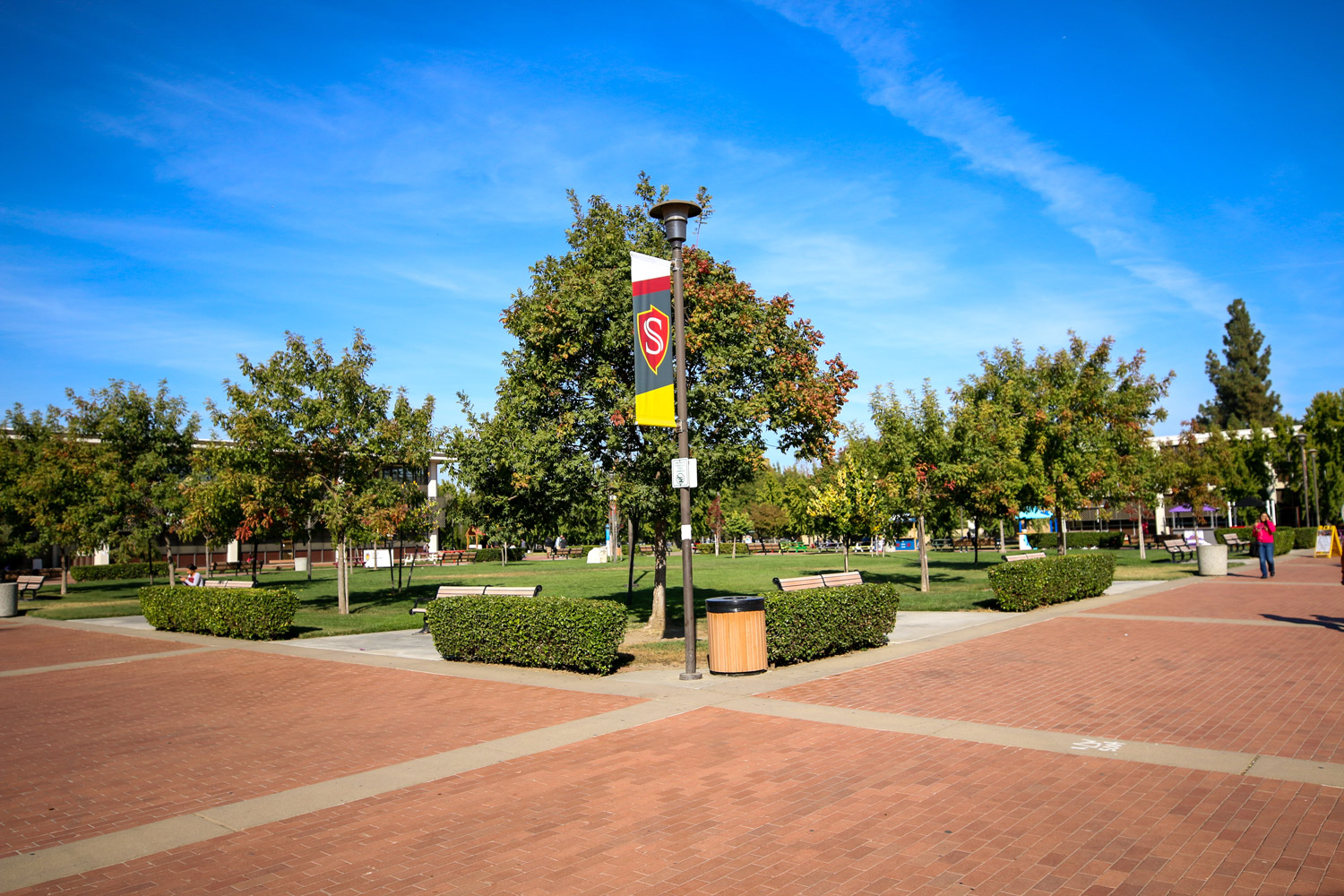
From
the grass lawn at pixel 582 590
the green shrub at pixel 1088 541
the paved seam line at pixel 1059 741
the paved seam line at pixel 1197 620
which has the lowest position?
the green shrub at pixel 1088 541

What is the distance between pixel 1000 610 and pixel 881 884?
46.3 feet

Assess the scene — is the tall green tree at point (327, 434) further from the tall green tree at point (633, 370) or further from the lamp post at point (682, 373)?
the lamp post at point (682, 373)

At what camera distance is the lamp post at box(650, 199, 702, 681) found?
10.0m

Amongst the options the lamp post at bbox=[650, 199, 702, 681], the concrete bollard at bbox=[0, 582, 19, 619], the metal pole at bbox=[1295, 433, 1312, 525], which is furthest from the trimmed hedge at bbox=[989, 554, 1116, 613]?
the metal pole at bbox=[1295, 433, 1312, 525]

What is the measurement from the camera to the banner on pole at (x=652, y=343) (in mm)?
10148

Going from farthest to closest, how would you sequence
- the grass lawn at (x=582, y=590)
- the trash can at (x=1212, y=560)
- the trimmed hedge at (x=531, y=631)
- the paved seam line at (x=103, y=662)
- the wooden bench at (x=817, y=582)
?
the trash can at (x=1212, y=560)
the grass lawn at (x=582, y=590)
the paved seam line at (x=103, y=662)
the wooden bench at (x=817, y=582)
the trimmed hedge at (x=531, y=631)

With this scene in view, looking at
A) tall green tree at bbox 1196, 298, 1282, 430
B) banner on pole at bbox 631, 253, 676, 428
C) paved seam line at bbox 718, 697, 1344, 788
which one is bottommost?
paved seam line at bbox 718, 697, 1344, 788

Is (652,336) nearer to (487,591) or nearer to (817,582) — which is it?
(817,582)

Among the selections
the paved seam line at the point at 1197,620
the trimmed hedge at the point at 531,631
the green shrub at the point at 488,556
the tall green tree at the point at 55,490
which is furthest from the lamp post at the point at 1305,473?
the tall green tree at the point at 55,490

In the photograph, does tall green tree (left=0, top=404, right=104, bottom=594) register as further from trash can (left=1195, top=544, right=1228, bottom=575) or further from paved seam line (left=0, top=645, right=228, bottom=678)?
trash can (left=1195, top=544, right=1228, bottom=575)

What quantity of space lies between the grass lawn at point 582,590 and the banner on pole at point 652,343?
162 inches

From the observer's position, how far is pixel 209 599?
17078mm

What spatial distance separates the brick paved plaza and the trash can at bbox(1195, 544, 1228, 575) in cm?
1538

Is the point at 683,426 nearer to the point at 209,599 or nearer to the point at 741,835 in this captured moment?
the point at 741,835
